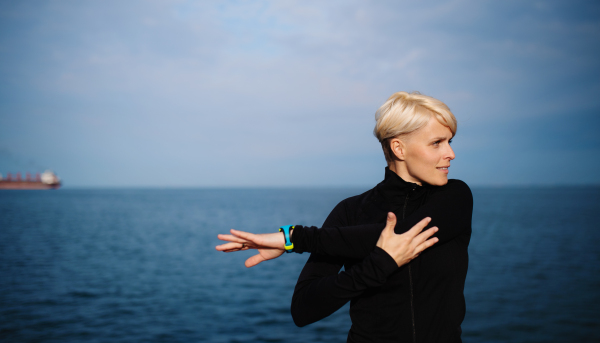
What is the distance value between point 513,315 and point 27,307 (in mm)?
17672

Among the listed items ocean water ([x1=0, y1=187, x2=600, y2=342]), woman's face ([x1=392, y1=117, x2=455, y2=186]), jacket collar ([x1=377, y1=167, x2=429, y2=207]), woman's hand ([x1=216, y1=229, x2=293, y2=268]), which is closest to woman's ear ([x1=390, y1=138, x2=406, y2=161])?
woman's face ([x1=392, y1=117, x2=455, y2=186])

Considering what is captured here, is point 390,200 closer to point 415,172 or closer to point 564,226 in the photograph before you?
point 415,172

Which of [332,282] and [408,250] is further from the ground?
[408,250]

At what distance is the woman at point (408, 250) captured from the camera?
2.04 m

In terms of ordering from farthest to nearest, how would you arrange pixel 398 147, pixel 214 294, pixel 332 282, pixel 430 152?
pixel 214 294
pixel 398 147
pixel 430 152
pixel 332 282

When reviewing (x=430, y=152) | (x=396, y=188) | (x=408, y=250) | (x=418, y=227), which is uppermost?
(x=430, y=152)

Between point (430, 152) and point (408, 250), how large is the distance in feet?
2.15

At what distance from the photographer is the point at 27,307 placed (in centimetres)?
1385

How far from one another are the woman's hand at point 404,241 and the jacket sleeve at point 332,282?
41mm

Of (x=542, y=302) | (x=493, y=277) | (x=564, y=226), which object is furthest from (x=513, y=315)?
(x=564, y=226)

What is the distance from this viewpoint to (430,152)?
225cm

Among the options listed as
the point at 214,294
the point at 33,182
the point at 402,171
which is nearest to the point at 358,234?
the point at 402,171

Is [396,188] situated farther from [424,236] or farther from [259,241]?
[259,241]

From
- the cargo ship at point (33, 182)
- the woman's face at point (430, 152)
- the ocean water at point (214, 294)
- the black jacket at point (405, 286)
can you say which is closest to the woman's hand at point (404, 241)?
the black jacket at point (405, 286)
